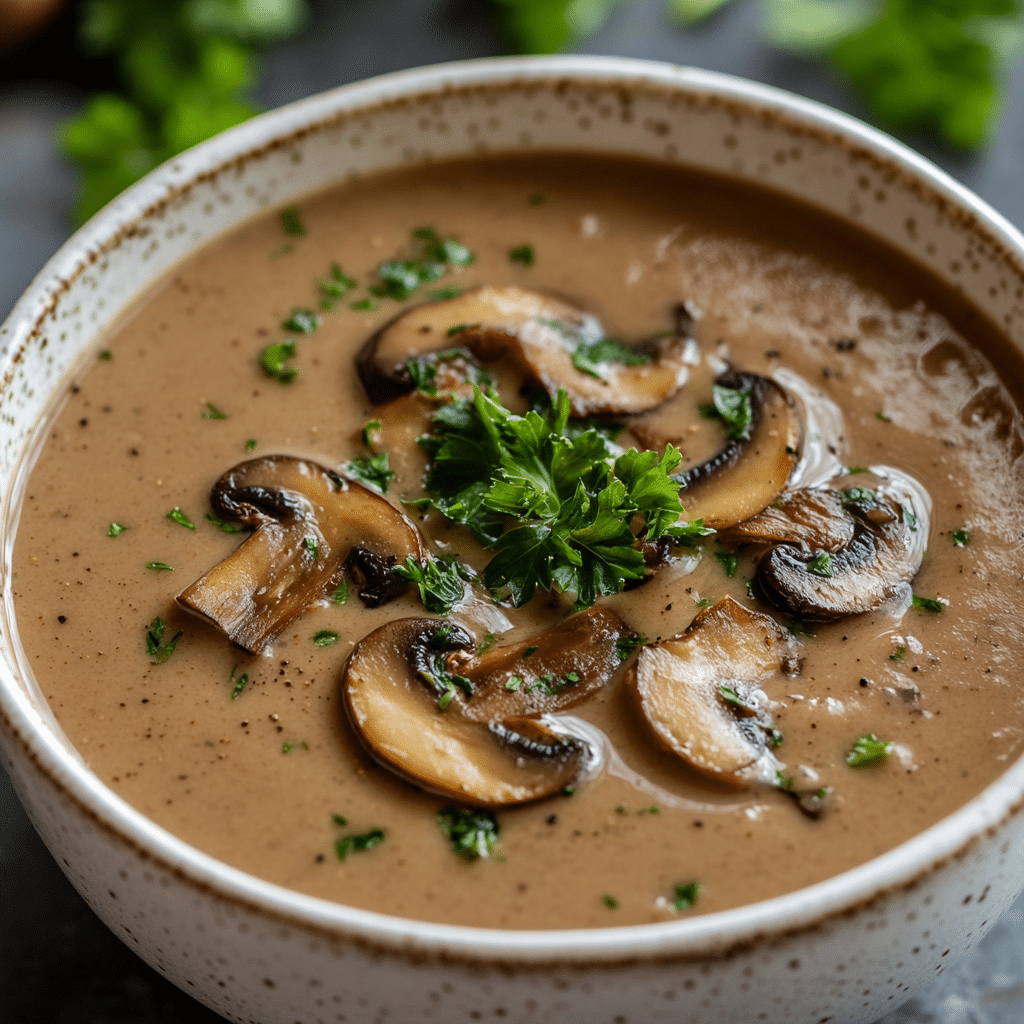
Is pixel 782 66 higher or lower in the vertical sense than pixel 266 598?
higher

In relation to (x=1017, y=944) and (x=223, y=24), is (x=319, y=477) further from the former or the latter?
(x=223, y=24)

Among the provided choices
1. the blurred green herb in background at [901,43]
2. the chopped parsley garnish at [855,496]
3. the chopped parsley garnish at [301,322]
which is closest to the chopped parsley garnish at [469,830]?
the chopped parsley garnish at [855,496]

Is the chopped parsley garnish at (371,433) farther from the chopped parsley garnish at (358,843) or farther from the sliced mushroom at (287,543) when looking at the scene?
the chopped parsley garnish at (358,843)

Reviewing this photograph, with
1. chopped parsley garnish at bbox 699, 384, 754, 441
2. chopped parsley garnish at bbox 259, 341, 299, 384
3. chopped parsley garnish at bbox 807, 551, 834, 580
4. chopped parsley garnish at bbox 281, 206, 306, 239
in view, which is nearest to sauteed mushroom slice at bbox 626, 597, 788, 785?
chopped parsley garnish at bbox 807, 551, 834, 580

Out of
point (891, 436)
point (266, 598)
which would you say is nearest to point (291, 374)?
point (266, 598)

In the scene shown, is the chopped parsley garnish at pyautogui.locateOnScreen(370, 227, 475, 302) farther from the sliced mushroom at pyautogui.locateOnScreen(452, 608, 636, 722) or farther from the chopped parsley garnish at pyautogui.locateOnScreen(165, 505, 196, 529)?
the sliced mushroom at pyautogui.locateOnScreen(452, 608, 636, 722)

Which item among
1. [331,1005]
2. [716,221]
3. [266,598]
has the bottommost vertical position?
[331,1005]

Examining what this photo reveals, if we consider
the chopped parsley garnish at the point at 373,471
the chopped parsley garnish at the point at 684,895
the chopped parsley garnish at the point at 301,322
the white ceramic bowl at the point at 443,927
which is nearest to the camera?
the white ceramic bowl at the point at 443,927
